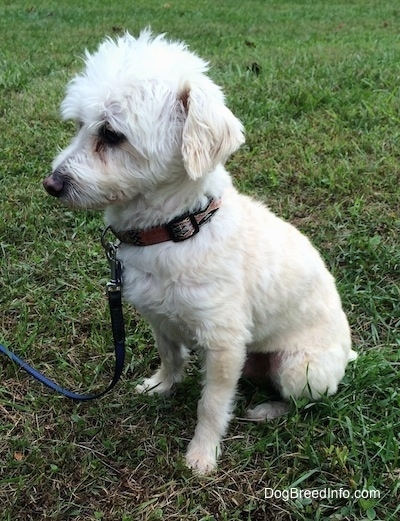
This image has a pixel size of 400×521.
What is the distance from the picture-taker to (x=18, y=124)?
5.12 metres

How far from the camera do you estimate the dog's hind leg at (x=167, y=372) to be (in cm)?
279

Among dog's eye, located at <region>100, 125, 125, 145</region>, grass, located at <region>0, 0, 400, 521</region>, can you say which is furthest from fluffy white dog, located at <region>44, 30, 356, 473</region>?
grass, located at <region>0, 0, 400, 521</region>

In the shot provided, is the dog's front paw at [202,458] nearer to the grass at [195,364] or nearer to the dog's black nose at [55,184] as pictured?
the grass at [195,364]

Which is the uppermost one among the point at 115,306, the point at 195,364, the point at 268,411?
the point at 115,306

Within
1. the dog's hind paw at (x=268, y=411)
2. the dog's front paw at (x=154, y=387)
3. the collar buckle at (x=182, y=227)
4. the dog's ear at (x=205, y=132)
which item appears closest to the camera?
the dog's ear at (x=205, y=132)

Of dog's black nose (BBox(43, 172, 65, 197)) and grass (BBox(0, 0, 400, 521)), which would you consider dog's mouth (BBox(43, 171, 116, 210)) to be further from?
grass (BBox(0, 0, 400, 521))

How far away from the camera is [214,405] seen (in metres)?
2.45

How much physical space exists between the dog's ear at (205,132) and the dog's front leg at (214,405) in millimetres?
782

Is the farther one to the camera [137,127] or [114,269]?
[114,269]

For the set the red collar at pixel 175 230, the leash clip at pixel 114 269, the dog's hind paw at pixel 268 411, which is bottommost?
the dog's hind paw at pixel 268 411

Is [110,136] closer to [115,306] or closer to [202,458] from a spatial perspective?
[115,306]

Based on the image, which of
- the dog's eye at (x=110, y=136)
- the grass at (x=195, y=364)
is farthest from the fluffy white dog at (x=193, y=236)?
the grass at (x=195, y=364)

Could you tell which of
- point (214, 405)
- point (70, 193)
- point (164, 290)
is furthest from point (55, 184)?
point (214, 405)

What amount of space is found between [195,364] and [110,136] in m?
1.48
